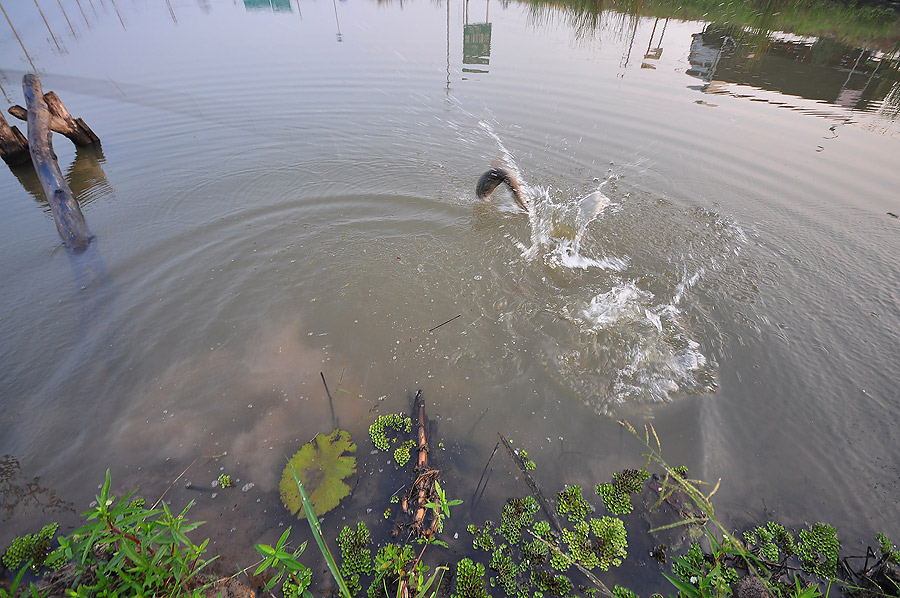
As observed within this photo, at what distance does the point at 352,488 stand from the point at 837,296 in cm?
579

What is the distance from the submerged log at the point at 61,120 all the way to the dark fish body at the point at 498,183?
27.6ft

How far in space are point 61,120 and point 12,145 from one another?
111 cm

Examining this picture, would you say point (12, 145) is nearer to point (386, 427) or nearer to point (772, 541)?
point (386, 427)

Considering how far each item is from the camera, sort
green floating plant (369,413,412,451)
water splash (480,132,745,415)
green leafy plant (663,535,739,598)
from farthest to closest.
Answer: water splash (480,132,745,415) < green floating plant (369,413,412,451) < green leafy plant (663,535,739,598)

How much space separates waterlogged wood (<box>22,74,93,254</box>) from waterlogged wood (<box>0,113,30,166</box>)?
1.36 meters

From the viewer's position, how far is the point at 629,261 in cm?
486

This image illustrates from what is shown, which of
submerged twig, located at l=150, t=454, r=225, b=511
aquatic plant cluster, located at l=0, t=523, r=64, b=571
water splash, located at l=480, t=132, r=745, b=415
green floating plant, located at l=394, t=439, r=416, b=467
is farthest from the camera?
water splash, located at l=480, t=132, r=745, b=415

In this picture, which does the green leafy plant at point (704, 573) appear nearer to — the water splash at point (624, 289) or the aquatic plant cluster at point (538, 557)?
the aquatic plant cluster at point (538, 557)

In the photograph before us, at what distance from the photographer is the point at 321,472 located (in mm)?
2934

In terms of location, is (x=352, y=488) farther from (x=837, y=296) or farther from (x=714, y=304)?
(x=837, y=296)

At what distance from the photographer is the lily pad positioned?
275cm

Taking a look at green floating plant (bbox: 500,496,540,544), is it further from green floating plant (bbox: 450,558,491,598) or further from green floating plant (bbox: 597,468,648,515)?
green floating plant (bbox: 597,468,648,515)

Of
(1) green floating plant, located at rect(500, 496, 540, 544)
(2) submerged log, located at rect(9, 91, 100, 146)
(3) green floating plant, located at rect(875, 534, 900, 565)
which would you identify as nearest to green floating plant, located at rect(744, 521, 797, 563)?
(3) green floating plant, located at rect(875, 534, 900, 565)

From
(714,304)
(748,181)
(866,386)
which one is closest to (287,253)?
(714,304)
